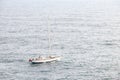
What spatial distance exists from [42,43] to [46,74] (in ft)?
158

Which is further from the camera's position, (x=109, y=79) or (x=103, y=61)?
(x=103, y=61)

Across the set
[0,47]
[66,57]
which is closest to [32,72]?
[66,57]

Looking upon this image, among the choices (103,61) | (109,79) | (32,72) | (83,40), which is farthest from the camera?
(83,40)

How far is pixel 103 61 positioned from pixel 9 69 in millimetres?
38134

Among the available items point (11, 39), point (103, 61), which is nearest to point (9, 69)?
point (103, 61)

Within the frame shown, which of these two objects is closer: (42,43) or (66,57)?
(66,57)

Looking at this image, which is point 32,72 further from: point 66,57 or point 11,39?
point 11,39

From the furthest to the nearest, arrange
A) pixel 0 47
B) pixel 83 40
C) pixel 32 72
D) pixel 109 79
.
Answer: pixel 83 40 < pixel 0 47 < pixel 32 72 < pixel 109 79

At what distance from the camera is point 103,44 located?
587ft

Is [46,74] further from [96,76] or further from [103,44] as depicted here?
[103,44]

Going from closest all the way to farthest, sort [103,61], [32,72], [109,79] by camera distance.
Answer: [109,79], [32,72], [103,61]

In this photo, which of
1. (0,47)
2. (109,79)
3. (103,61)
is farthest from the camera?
(0,47)

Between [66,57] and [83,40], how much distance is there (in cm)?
3528

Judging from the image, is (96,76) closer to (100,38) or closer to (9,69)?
(9,69)
